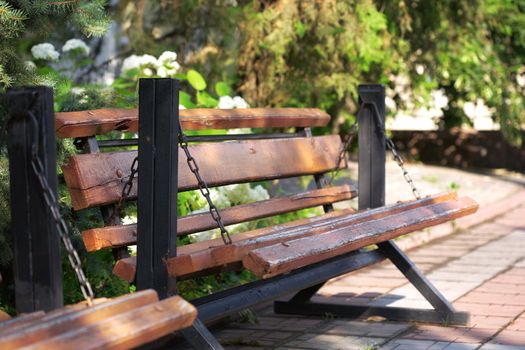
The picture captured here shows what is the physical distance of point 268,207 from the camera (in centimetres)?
454

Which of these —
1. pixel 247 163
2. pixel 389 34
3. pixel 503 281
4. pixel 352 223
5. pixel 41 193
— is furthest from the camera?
pixel 389 34

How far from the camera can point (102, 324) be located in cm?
249

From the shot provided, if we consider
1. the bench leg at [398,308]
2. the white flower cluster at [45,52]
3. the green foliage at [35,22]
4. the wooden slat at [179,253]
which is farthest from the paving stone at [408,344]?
the white flower cluster at [45,52]

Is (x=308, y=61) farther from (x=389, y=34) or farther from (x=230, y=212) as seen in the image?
(x=230, y=212)

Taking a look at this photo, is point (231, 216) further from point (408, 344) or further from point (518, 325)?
point (518, 325)

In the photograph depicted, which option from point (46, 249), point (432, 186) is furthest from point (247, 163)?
point (432, 186)

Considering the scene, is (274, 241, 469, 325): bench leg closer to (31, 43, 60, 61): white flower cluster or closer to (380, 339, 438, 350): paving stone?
(380, 339, 438, 350): paving stone

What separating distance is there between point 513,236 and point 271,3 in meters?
2.64

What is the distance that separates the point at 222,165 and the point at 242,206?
0.68ft

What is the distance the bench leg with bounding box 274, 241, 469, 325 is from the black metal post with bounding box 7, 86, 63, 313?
2.45 metres

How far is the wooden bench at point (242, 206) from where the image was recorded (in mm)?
3521

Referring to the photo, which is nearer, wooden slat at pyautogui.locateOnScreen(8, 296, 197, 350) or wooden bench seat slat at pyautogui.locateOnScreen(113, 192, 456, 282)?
wooden slat at pyautogui.locateOnScreen(8, 296, 197, 350)

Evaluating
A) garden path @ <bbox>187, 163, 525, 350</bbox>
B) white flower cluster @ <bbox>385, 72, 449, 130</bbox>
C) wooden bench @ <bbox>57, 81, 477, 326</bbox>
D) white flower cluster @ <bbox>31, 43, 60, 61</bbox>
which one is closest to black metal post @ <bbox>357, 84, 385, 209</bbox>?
wooden bench @ <bbox>57, 81, 477, 326</bbox>

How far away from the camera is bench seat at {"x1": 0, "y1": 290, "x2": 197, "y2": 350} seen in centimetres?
237
